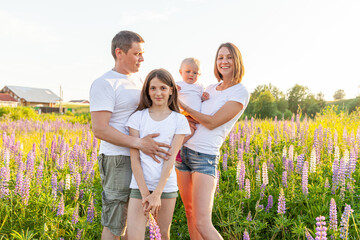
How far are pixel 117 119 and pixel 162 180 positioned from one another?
832 mm

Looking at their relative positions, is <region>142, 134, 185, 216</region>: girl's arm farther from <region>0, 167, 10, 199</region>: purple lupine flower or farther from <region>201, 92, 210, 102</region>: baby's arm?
<region>0, 167, 10, 199</region>: purple lupine flower

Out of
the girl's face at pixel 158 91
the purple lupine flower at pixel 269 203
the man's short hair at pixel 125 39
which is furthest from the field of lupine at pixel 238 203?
the man's short hair at pixel 125 39

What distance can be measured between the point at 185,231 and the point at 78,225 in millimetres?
1596

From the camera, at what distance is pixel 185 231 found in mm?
4461

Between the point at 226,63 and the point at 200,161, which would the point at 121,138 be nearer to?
the point at 200,161

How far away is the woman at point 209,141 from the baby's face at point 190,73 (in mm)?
454

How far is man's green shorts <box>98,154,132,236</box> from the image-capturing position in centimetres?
302

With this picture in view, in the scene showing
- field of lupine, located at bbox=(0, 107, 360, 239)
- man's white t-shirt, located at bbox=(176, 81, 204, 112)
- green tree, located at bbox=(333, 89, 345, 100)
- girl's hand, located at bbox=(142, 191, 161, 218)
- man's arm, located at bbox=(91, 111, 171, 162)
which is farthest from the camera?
green tree, located at bbox=(333, 89, 345, 100)

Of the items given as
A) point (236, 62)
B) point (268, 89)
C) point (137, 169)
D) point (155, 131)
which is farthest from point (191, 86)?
point (268, 89)

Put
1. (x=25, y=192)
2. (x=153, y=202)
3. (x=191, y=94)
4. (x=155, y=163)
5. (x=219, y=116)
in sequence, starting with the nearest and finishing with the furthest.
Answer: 1. (x=153, y=202)
2. (x=155, y=163)
3. (x=219, y=116)
4. (x=191, y=94)
5. (x=25, y=192)

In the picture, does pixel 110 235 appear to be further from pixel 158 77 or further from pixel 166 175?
pixel 158 77

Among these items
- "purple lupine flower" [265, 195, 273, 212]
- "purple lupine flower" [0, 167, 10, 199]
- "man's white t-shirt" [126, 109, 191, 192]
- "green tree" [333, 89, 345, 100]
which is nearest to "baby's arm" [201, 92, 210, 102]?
"man's white t-shirt" [126, 109, 191, 192]

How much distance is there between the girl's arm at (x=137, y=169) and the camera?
8.77 feet

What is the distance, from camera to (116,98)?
2988 mm
